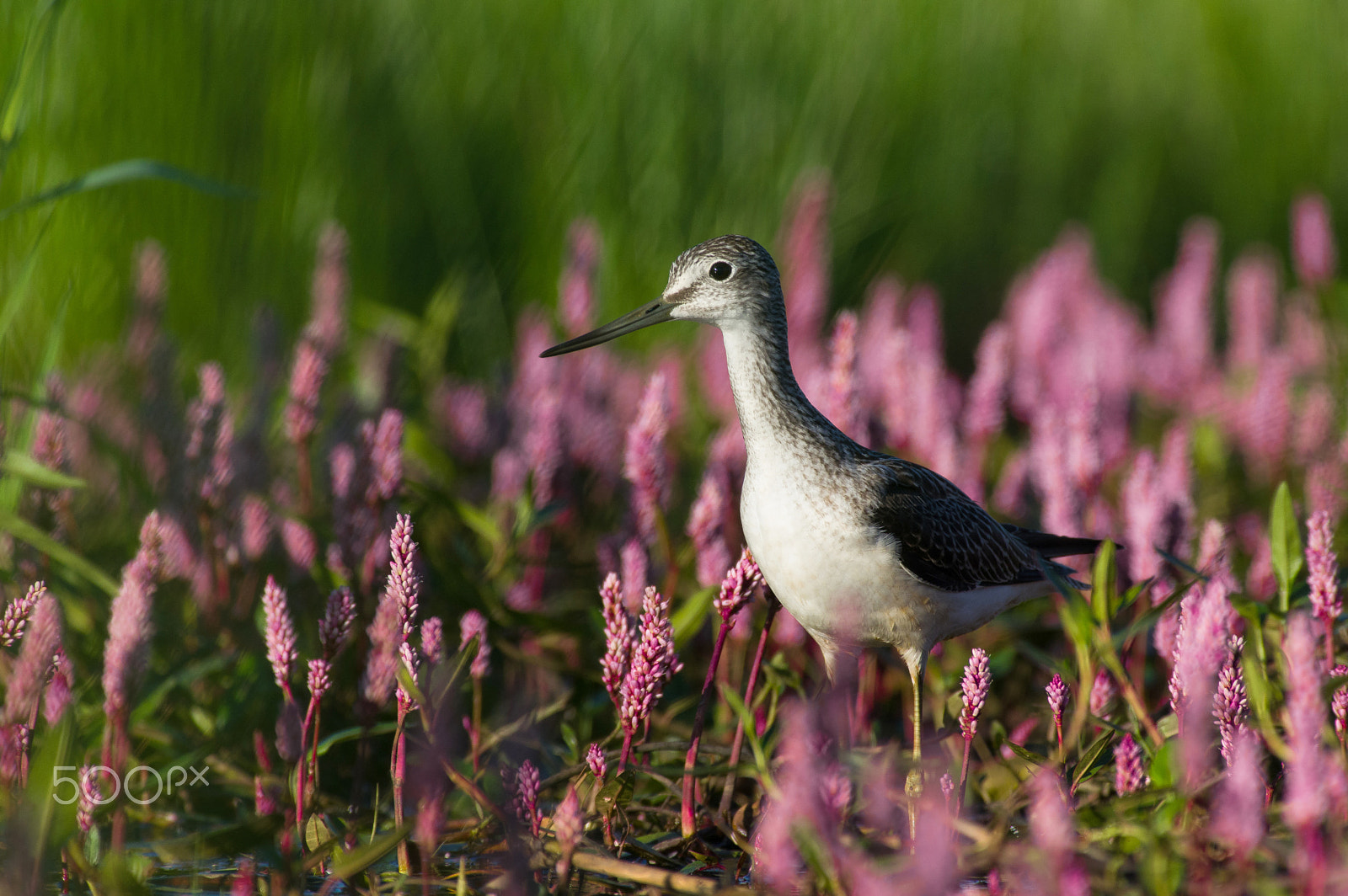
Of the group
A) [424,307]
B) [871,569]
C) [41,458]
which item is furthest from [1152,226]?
[41,458]

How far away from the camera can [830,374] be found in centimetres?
425

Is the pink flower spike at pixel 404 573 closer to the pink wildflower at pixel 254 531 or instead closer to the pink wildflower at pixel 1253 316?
the pink wildflower at pixel 254 531

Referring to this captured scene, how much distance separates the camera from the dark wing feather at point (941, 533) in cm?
377

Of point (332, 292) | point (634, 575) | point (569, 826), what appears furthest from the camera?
point (332, 292)

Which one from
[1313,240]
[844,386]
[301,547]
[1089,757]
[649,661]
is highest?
[1313,240]

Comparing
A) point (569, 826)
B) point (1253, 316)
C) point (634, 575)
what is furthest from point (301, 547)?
point (1253, 316)

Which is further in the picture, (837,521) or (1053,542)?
(1053,542)

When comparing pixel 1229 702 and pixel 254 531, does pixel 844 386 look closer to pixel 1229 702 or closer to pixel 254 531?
pixel 1229 702

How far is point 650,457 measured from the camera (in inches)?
163

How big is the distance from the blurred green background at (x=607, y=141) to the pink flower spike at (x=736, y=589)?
206 centimetres

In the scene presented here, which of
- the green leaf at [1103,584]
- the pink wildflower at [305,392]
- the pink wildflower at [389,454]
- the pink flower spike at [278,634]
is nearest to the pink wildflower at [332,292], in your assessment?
the pink wildflower at [305,392]

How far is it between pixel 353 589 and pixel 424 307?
326cm

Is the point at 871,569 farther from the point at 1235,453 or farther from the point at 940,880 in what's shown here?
the point at 1235,453

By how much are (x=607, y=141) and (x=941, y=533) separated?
3833 millimetres
